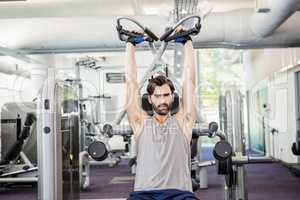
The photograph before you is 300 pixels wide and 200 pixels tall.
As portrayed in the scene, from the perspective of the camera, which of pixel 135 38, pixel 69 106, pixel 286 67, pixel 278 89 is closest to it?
pixel 135 38

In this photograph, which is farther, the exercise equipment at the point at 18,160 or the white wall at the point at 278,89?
the white wall at the point at 278,89

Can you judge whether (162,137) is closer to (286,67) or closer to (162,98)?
(162,98)

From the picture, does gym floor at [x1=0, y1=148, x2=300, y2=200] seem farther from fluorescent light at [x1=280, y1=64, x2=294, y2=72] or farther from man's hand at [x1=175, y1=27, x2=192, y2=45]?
man's hand at [x1=175, y1=27, x2=192, y2=45]

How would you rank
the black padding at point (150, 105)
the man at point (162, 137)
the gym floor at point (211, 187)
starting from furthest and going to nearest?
the gym floor at point (211, 187) < the black padding at point (150, 105) < the man at point (162, 137)

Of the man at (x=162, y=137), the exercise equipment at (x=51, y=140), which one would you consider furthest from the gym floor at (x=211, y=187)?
the man at (x=162, y=137)

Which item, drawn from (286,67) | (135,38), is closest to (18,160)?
(135,38)

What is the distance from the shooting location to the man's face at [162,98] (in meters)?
1.99

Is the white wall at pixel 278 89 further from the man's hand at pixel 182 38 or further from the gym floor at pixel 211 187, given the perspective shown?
the man's hand at pixel 182 38

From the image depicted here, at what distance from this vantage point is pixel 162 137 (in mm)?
1962

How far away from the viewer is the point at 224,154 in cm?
242

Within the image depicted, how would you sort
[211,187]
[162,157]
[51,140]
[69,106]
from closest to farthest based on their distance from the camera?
[162,157] → [51,140] → [69,106] → [211,187]

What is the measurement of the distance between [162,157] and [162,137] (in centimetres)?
10

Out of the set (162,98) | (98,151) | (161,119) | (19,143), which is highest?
(162,98)

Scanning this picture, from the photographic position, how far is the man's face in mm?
1987
